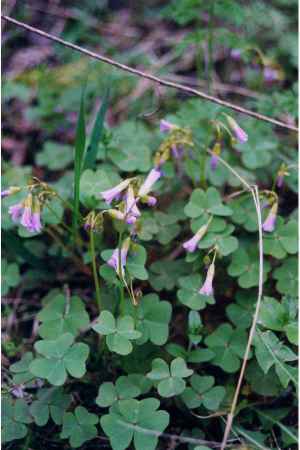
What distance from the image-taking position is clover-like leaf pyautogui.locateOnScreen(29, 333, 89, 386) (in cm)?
Answer: 180

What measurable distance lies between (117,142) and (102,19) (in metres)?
1.78

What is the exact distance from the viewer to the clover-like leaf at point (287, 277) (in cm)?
217

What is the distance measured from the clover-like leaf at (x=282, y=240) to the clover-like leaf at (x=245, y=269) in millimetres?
60

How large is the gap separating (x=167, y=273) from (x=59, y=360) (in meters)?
0.63

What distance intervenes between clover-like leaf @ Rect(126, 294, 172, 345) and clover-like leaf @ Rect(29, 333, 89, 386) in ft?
0.76

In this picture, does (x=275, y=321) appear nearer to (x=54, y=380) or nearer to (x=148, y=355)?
(x=148, y=355)

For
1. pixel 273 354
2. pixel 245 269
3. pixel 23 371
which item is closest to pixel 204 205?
pixel 245 269

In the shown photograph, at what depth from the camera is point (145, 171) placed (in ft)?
8.21

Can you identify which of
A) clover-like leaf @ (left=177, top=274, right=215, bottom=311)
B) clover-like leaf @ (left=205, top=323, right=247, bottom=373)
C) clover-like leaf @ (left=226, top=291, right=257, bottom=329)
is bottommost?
clover-like leaf @ (left=205, top=323, right=247, bottom=373)

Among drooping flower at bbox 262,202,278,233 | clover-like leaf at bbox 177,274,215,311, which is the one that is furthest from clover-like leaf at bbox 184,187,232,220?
clover-like leaf at bbox 177,274,215,311

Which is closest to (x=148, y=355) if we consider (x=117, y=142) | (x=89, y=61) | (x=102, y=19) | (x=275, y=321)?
(x=275, y=321)

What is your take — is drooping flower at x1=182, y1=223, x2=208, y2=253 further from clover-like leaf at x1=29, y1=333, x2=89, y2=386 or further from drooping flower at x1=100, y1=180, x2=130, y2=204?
clover-like leaf at x1=29, y1=333, x2=89, y2=386

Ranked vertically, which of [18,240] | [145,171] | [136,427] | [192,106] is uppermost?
[192,106]

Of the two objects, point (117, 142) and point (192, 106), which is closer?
point (117, 142)
